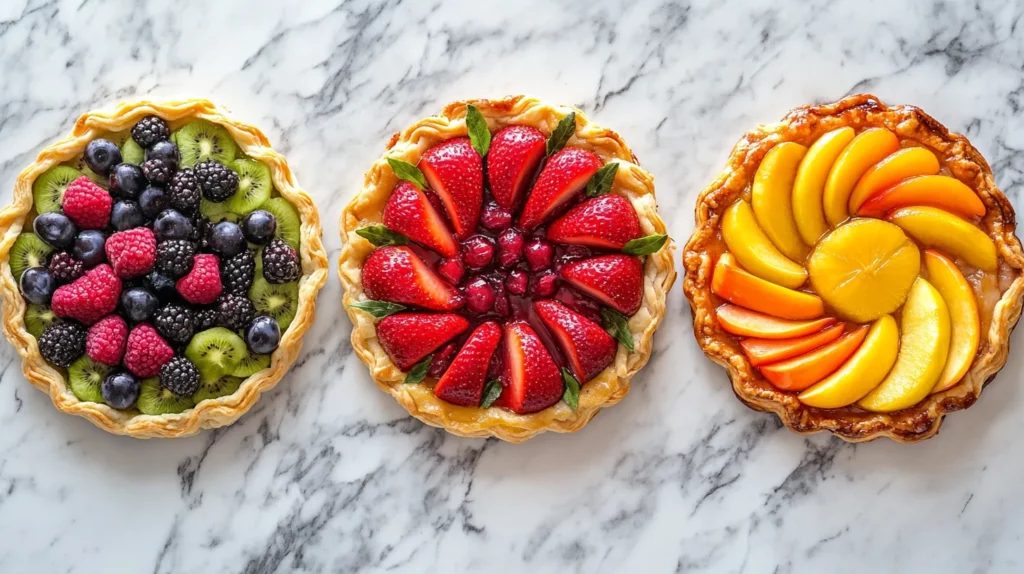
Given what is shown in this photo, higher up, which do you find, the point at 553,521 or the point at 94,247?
the point at 94,247

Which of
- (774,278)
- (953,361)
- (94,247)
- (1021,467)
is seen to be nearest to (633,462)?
(774,278)

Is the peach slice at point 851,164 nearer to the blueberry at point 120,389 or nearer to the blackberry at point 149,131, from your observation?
the blackberry at point 149,131

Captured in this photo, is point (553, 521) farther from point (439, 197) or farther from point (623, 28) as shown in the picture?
point (623, 28)

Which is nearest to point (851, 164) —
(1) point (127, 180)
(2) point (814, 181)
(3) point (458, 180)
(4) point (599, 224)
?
(2) point (814, 181)

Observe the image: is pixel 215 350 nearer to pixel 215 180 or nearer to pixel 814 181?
pixel 215 180

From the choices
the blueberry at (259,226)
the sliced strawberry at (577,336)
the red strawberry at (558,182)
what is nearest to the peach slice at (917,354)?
the sliced strawberry at (577,336)

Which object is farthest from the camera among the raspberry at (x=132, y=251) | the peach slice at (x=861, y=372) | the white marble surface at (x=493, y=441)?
the white marble surface at (x=493, y=441)
